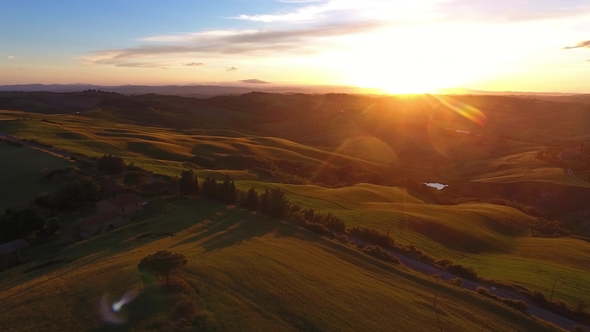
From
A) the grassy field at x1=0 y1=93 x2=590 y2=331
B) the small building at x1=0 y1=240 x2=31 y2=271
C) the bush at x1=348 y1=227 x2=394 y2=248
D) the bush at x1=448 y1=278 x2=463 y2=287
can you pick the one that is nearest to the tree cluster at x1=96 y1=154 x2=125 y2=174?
the grassy field at x1=0 y1=93 x2=590 y2=331

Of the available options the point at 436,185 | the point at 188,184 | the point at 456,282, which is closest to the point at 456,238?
the point at 456,282

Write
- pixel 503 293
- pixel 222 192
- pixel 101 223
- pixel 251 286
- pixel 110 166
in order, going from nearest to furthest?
pixel 251 286, pixel 503 293, pixel 101 223, pixel 222 192, pixel 110 166

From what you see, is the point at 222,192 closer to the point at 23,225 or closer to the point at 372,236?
the point at 372,236

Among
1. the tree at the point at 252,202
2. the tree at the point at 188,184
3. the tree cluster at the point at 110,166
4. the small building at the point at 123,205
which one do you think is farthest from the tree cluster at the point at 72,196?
the tree at the point at 252,202

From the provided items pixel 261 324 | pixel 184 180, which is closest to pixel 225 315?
pixel 261 324

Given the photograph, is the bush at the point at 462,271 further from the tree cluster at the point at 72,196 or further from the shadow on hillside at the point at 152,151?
the shadow on hillside at the point at 152,151

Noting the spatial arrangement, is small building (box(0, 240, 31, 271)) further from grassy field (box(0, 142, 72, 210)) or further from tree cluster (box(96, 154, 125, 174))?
tree cluster (box(96, 154, 125, 174))

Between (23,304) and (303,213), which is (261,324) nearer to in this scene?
(23,304)
